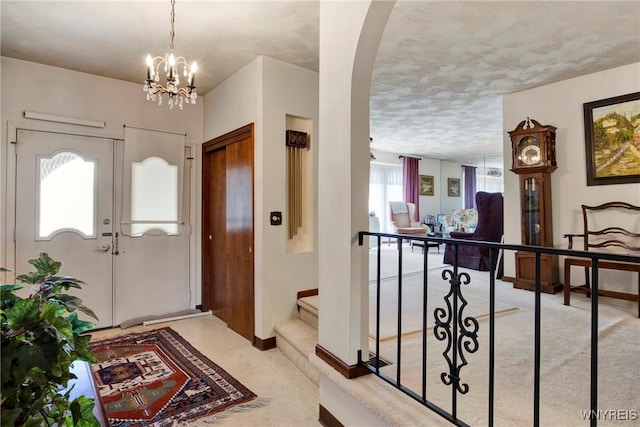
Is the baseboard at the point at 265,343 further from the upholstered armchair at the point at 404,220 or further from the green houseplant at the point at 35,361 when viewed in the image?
the upholstered armchair at the point at 404,220

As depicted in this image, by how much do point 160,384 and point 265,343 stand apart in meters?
0.89

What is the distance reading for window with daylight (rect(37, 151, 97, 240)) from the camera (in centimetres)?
333

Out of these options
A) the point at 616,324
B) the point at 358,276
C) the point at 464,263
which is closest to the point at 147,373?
the point at 358,276

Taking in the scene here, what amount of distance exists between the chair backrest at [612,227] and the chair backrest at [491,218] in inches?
59.3

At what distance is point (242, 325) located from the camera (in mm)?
3365

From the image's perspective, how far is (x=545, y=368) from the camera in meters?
1.94

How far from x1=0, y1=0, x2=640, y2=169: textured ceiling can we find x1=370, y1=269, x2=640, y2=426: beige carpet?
229 centimetres

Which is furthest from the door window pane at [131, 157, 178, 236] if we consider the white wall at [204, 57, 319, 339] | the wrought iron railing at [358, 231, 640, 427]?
the wrought iron railing at [358, 231, 640, 427]

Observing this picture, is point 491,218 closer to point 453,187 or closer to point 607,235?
point 607,235

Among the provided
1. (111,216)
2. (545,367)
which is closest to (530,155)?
(545,367)

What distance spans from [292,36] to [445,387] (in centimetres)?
265

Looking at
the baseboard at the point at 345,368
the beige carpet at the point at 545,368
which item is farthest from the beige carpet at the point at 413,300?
the baseboard at the point at 345,368

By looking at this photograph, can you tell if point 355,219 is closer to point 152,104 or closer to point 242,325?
point 242,325

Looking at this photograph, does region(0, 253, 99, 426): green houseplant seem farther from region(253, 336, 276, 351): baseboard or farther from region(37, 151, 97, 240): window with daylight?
region(37, 151, 97, 240): window with daylight
